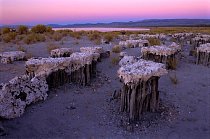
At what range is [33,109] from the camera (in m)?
7.48

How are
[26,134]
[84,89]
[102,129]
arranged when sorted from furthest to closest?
[84,89], [102,129], [26,134]

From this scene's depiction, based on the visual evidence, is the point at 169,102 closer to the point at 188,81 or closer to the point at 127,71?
the point at 127,71

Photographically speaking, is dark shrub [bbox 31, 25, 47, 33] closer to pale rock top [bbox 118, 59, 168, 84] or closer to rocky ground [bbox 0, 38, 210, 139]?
rocky ground [bbox 0, 38, 210, 139]

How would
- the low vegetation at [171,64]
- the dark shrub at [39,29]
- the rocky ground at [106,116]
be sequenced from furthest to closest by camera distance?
the dark shrub at [39,29] < the low vegetation at [171,64] < the rocky ground at [106,116]

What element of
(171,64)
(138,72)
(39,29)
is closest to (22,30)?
(39,29)

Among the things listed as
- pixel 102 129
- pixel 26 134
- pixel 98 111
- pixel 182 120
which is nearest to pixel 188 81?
pixel 182 120

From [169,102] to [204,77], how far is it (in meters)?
3.52

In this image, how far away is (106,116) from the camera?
732cm

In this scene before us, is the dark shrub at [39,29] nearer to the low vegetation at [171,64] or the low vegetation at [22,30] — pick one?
the low vegetation at [22,30]

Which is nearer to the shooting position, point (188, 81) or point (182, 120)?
point (182, 120)

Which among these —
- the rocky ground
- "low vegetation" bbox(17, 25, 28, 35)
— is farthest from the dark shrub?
the rocky ground

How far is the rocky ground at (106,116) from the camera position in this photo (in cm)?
648

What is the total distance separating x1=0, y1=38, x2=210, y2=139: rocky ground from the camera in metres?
6.48

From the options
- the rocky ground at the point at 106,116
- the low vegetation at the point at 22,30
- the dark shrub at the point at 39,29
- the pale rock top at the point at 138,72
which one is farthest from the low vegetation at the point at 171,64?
the dark shrub at the point at 39,29
